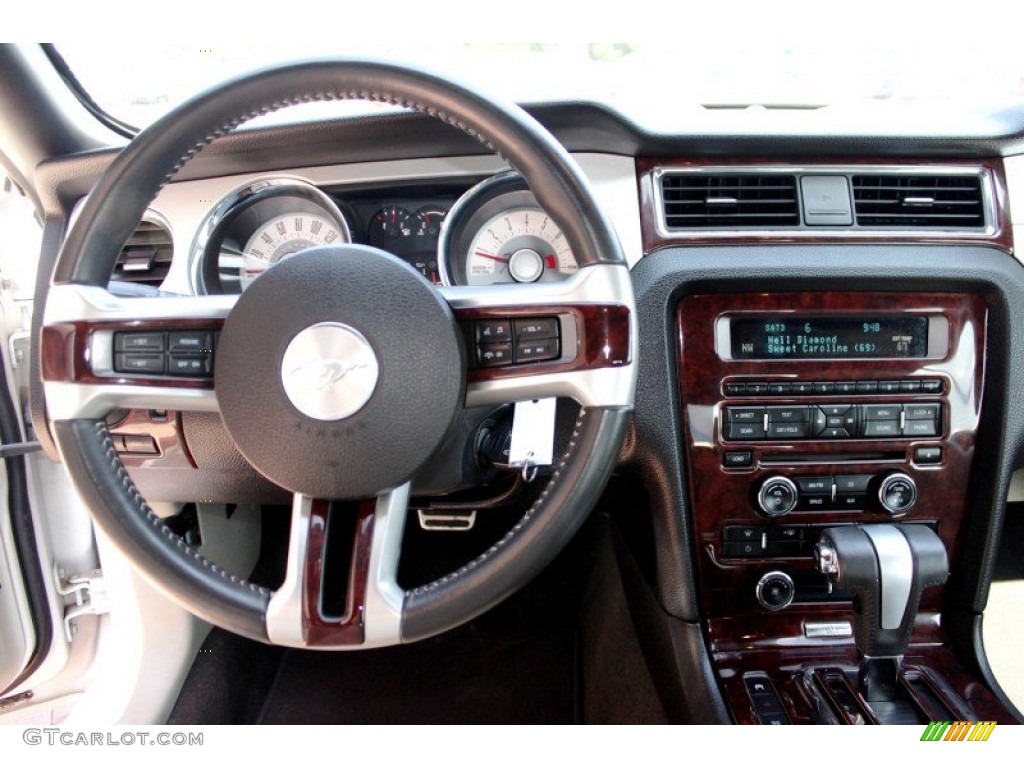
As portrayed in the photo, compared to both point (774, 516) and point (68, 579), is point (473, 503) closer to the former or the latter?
point (774, 516)

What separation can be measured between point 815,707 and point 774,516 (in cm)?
32

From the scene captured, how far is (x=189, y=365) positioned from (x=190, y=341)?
3cm

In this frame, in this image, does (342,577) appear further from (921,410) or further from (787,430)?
(921,410)

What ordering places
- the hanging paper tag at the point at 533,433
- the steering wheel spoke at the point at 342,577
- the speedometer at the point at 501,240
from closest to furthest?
the steering wheel spoke at the point at 342,577 → the hanging paper tag at the point at 533,433 → the speedometer at the point at 501,240

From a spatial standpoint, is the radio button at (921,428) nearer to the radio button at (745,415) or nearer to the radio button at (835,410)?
the radio button at (835,410)

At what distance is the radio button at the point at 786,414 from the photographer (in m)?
1.27

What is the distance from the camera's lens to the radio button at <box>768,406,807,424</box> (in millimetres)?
1271

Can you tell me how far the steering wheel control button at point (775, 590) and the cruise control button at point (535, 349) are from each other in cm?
73

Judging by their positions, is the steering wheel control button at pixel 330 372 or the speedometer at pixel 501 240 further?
the speedometer at pixel 501 240

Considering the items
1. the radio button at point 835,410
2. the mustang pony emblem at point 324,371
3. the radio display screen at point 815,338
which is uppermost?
the mustang pony emblem at point 324,371

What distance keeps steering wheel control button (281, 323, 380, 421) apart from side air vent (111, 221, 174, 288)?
25.5 inches

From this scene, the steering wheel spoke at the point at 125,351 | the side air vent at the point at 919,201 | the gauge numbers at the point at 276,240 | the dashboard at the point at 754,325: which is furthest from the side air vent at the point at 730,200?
the steering wheel spoke at the point at 125,351

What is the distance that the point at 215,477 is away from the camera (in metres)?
1.27

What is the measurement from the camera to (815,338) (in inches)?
50.3
